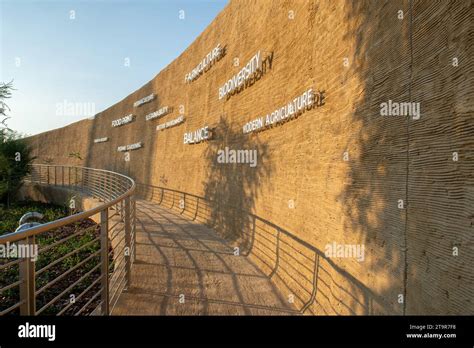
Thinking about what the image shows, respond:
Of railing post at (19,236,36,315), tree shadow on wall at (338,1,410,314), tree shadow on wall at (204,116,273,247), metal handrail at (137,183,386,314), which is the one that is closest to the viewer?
railing post at (19,236,36,315)

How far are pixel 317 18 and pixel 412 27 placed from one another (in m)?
2.50

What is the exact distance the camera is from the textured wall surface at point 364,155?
2.65 meters

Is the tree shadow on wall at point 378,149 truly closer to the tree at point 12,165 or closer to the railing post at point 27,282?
the railing post at point 27,282

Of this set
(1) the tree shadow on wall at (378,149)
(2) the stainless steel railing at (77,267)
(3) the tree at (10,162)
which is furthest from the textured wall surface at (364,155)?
(3) the tree at (10,162)

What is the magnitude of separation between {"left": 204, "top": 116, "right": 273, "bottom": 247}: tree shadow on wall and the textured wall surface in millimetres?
69

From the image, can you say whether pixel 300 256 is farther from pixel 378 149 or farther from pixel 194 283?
pixel 378 149

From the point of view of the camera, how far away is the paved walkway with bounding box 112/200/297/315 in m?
4.43

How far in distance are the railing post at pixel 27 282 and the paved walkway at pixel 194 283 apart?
1.83 meters

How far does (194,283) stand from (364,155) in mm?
3308

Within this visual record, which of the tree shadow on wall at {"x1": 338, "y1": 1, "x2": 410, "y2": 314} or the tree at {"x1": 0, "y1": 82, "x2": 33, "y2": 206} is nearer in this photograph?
the tree shadow on wall at {"x1": 338, "y1": 1, "x2": 410, "y2": 314}

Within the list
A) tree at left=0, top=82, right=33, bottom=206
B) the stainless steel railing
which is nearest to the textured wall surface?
the stainless steel railing

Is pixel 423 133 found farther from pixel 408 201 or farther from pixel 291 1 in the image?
pixel 291 1

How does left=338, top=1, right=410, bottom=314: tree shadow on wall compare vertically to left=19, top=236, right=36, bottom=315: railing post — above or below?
above

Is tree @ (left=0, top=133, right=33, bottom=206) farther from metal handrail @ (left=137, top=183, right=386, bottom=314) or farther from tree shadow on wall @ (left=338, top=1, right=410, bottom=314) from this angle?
tree shadow on wall @ (left=338, top=1, right=410, bottom=314)
